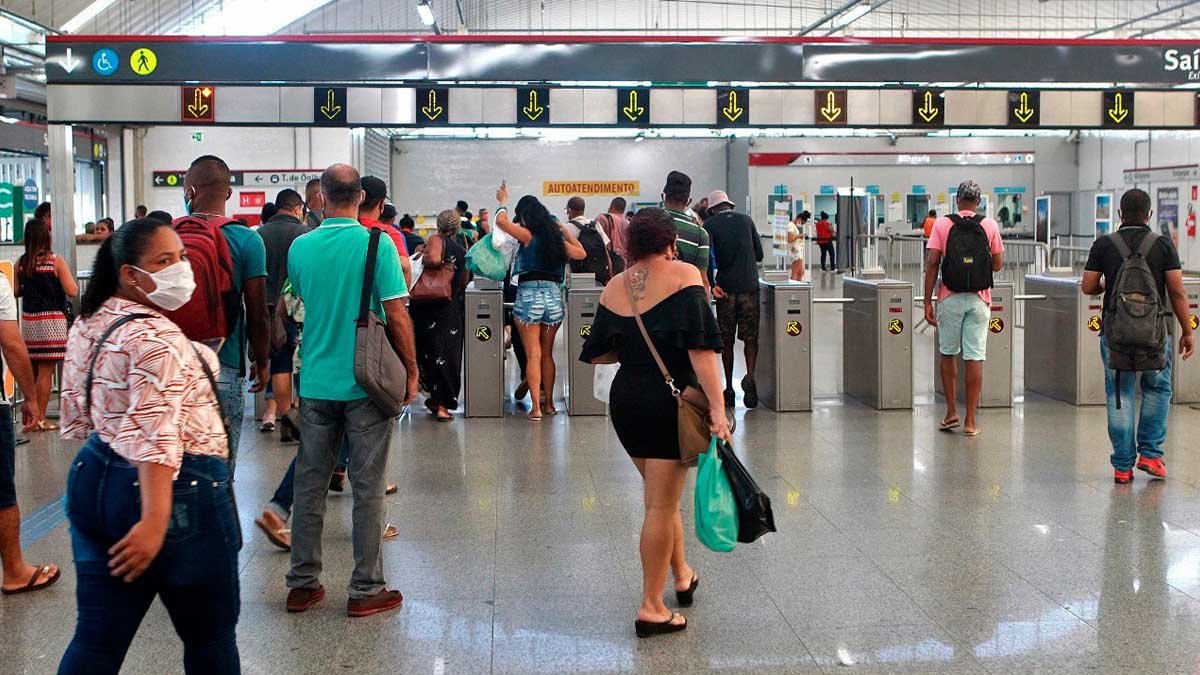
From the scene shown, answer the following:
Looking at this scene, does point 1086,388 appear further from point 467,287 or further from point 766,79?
point 467,287

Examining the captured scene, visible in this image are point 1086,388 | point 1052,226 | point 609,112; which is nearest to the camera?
point 1086,388

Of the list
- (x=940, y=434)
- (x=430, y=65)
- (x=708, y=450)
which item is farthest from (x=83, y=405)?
(x=430, y=65)

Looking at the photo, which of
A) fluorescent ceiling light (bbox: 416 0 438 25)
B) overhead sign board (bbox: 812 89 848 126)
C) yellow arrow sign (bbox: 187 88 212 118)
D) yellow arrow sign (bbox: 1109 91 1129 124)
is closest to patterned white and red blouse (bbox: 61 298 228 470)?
yellow arrow sign (bbox: 187 88 212 118)

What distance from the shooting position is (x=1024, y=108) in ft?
37.8

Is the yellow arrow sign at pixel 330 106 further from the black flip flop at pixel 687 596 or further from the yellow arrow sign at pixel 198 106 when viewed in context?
the black flip flop at pixel 687 596

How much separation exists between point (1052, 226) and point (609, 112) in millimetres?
28363

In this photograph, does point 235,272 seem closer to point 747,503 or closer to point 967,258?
point 747,503

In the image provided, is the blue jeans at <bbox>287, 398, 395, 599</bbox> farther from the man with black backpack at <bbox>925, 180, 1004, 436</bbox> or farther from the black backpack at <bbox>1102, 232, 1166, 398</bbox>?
the man with black backpack at <bbox>925, 180, 1004, 436</bbox>

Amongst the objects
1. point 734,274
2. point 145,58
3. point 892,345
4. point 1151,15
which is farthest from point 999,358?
point 1151,15

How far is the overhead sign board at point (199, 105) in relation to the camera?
35.3ft

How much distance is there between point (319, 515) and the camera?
4895mm

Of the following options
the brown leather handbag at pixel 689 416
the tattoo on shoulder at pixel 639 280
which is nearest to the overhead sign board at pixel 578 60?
the tattoo on shoulder at pixel 639 280

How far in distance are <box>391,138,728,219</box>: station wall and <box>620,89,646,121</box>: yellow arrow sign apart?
2379 cm

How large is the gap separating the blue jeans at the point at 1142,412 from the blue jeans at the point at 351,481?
4279 mm
